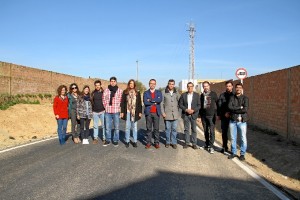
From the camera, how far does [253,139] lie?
13188mm

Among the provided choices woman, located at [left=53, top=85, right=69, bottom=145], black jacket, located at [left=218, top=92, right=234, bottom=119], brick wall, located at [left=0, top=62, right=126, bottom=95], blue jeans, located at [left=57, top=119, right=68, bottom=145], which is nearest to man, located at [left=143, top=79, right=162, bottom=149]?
black jacket, located at [left=218, top=92, right=234, bottom=119]

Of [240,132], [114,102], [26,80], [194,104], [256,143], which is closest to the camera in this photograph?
[240,132]

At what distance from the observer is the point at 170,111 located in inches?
409

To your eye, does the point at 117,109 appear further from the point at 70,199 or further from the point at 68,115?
the point at 70,199

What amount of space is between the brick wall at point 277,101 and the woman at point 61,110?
Answer: 7334mm

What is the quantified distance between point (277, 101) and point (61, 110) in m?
7.89

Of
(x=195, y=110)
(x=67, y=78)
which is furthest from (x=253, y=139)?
(x=67, y=78)

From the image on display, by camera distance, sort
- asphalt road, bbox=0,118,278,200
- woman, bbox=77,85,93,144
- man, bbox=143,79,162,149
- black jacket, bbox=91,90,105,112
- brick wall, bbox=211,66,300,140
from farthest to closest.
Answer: brick wall, bbox=211,66,300,140
woman, bbox=77,85,93,144
black jacket, bbox=91,90,105,112
man, bbox=143,79,162,149
asphalt road, bbox=0,118,278,200

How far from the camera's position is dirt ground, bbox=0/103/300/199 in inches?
303

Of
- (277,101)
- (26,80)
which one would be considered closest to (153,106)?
(277,101)

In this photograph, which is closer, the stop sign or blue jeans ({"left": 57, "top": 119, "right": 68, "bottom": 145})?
blue jeans ({"left": 57, "top": 119, "right": 68, "bottom": 145})

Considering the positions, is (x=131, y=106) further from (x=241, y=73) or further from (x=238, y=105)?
(x=241, y=73)

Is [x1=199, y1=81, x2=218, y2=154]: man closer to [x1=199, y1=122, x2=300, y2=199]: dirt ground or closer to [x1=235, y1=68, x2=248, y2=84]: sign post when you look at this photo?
[x1=199, y1=122, x2=300, y2=199]: dirt ground

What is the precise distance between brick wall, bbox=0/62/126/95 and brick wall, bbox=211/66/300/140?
45.9 feet
